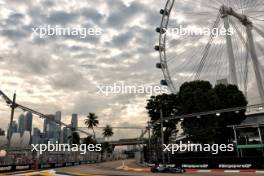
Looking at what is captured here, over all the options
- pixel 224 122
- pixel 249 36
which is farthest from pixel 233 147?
pixel 249 36

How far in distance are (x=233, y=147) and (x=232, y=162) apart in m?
21.9

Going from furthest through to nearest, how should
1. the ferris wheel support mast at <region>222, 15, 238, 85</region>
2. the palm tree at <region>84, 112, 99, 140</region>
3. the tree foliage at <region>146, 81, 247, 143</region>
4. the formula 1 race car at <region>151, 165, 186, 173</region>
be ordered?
the palm tree at <region>84, 112, 99, 140</region> < the tree foliage at <region>146, 81, 247, 143</region> < the ferris wheel support mast at <region>222, 15, 238, 85</region> < the formula 1 race car at <region>151, 165, 186, 173</region>

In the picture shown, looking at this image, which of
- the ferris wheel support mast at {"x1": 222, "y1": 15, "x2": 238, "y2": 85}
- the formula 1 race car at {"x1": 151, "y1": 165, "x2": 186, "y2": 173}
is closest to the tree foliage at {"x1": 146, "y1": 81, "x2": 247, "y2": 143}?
the ferris wheel support mast at {"x1": 222, "y1": 15, "x2": 238, "y2": 85}

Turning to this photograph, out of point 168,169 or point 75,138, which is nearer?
point 168,169

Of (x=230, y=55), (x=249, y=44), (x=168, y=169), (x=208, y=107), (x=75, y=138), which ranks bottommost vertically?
(x=168, y=169)

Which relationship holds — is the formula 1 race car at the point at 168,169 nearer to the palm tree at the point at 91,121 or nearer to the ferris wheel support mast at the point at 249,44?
the ferris wheel support mast at the point at 249,44

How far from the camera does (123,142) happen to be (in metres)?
169

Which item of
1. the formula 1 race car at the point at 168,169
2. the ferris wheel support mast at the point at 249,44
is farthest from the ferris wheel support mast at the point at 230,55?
A: the formula 1 race car at the point at 168,169

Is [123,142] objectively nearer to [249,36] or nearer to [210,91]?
[210,91]

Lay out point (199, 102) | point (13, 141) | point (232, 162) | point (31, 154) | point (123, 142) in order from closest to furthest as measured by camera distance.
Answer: point (232, 162) → point (31, 154) → point (199, 102) → point (13, 141) → point (123, 142)

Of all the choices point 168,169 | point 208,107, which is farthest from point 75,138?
point 168,169

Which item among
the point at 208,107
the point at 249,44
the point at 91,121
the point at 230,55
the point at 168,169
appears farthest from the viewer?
the point at 91,121

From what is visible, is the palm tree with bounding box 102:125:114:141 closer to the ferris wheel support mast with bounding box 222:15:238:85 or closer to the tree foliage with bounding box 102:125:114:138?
the tree foliage with bounding box 102:125:114:138

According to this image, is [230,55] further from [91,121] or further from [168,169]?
[91,121]
